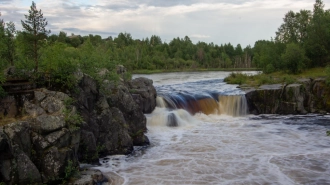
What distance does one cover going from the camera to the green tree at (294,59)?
40.2 m

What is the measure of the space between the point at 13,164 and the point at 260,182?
9.64 metres

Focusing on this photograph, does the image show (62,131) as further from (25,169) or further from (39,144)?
(25,169)

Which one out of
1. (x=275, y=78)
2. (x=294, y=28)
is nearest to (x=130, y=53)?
(x=294, y=28)

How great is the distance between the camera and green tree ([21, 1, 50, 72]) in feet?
53.3

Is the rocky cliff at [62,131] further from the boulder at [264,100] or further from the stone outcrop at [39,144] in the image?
the boulder at [264,100]

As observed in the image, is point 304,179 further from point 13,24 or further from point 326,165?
point 13,24

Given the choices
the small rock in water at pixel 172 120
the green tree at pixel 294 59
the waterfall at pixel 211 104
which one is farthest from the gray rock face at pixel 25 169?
the green tree at pixel 294 59

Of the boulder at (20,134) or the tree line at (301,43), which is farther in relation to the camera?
the tree line at (301,43)

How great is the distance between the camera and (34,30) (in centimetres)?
1652

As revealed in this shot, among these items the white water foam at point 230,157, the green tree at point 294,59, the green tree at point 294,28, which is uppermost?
the green tree at point 294,28

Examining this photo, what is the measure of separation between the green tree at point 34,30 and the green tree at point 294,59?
31.7 meters

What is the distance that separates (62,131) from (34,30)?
6.20 m

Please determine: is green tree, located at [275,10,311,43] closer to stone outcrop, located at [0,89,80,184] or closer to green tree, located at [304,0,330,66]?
green tree, located at [304,0,330,66]

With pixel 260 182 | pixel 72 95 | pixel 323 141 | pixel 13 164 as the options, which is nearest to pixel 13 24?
pixel 72 95
